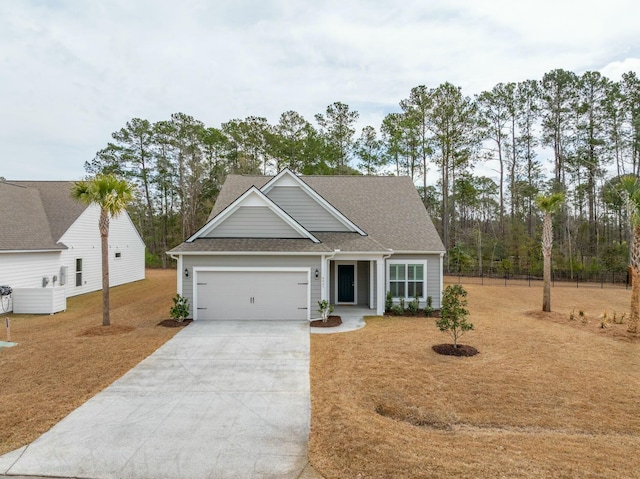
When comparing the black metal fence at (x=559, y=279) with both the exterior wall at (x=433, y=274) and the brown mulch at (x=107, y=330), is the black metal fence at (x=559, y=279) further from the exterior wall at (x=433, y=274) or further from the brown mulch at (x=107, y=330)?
the brown mulch at (x=107, y=330)

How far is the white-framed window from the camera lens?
48.3ft

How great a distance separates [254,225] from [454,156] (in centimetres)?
2528

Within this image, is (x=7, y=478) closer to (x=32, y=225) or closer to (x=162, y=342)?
(x=162, y=342)

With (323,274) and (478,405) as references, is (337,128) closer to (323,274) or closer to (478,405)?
(323,274)

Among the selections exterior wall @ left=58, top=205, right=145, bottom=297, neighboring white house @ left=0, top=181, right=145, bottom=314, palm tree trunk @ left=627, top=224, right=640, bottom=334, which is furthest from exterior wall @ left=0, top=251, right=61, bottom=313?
palm tree trunk @ left=627, top=224, right=640, bottom=334

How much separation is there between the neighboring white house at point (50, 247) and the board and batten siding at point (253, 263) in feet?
21.4

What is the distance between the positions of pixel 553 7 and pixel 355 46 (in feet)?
23.9

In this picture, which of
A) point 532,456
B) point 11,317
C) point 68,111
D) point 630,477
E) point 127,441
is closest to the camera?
point 630,477

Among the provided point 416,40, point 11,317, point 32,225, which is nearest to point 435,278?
point 416,40

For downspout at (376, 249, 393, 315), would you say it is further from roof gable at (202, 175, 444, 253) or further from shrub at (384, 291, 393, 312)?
roof gable at (202, 175, 444, 253)

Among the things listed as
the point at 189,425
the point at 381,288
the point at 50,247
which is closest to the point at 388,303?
the point at 381,288

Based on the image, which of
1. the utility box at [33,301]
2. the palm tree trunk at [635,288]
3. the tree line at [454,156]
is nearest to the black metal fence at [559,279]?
→ the tree line at [454,156]

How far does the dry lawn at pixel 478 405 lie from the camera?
14.0 feet

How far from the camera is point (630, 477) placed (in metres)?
3.96
